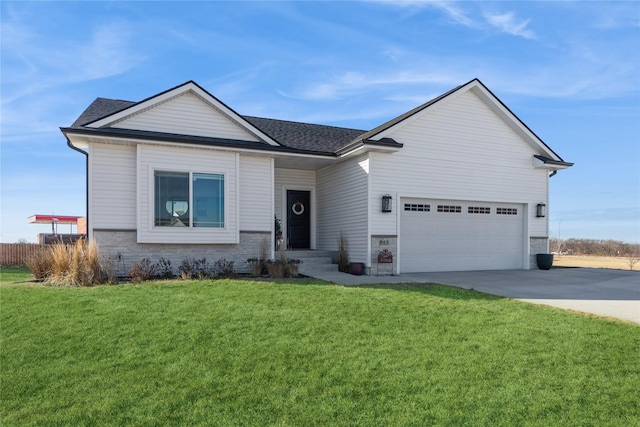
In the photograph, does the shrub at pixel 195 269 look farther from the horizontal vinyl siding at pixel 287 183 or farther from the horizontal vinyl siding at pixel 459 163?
the horizontal vinyl siding at pixel 459 163

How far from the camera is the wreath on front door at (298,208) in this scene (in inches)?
613

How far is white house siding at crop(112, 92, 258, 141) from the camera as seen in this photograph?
38.1 ft

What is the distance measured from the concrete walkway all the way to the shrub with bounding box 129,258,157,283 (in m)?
4.24

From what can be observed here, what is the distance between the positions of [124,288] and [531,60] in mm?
12908

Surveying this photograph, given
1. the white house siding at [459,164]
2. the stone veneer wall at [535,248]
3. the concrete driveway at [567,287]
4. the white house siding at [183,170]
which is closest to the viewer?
the concrete driveway at [567,287]

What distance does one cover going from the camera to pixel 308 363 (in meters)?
4.81

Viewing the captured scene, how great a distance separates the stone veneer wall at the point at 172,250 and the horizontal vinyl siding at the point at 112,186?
0.33m

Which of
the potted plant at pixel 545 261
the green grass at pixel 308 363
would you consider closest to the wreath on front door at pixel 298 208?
the green grass at pixel 308 363

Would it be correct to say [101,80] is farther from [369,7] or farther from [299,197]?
[369,7]

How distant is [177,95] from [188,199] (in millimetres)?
3077

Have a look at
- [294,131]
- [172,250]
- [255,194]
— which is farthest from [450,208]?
[172,250]

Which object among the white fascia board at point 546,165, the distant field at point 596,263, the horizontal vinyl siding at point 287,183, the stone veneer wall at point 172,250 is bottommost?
the distant field at point 596,263

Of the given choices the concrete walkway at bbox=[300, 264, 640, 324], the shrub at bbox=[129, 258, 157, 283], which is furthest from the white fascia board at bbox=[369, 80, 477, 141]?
the shrub at bbox=[129, 258, 157, 283]

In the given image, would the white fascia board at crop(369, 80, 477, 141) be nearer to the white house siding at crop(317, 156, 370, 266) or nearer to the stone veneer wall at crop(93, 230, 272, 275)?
the white house siding at crop(317, 156, 370, 266)
